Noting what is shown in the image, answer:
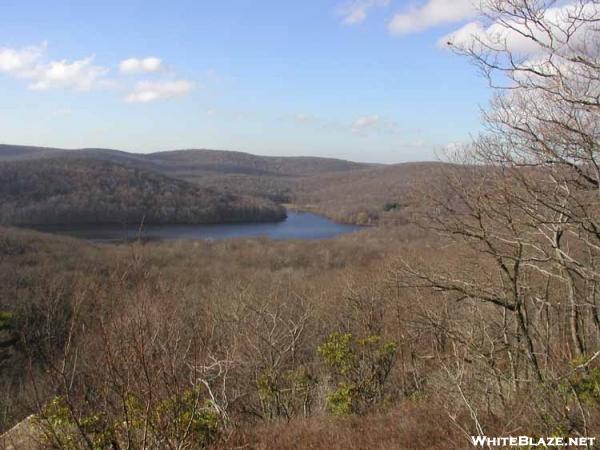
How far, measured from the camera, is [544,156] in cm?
575

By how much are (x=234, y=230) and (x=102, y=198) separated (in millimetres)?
18644

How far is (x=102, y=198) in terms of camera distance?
220 feet

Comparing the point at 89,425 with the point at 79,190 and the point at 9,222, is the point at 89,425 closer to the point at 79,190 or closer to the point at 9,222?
the point at 9,222

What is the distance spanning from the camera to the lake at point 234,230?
5575 centimetres

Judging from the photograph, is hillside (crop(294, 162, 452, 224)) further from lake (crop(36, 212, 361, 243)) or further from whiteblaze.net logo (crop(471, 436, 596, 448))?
whiteblaze.net logo (crop(471, 436, 596, 448))

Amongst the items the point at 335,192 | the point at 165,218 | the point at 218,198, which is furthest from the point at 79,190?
the point at 335,192

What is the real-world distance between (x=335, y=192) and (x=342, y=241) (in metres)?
64.6

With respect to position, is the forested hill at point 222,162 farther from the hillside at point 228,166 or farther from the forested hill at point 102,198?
the forested hill at point 102,198

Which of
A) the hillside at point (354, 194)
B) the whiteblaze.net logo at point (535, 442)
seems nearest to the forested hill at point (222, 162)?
the hillside at point (354, 194)

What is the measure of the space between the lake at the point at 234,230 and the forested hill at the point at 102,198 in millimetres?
2017

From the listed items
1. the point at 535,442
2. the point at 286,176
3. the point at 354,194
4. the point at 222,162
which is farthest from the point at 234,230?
the point at 222,162

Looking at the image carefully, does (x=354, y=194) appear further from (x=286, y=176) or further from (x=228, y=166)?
(x=228, y=166)

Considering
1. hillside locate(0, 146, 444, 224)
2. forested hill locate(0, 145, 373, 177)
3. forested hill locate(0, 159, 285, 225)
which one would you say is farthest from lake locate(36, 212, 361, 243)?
forested hill locate(0, 145, 373, 177)

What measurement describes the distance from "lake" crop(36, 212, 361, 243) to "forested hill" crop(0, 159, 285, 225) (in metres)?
2.02
